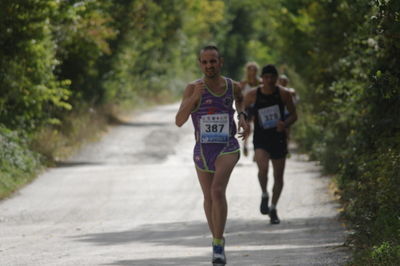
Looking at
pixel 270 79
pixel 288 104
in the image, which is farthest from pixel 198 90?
pixel 288 104

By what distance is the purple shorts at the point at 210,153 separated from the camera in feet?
29.7

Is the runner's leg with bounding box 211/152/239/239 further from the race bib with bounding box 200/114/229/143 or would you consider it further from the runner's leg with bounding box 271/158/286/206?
the runner's leg with bounding box 271/158/286/206

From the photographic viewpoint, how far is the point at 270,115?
1314 centimetres

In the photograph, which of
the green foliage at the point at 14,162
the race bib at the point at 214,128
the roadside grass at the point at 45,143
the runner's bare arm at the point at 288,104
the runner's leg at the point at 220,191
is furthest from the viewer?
the roadside grass at the point at 45,143

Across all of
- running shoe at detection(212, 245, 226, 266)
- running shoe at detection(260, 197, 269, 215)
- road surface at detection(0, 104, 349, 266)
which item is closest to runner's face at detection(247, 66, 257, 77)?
road surface at detection(0, 104, 349, 266)

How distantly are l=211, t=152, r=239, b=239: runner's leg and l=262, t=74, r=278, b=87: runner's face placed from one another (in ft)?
13.1

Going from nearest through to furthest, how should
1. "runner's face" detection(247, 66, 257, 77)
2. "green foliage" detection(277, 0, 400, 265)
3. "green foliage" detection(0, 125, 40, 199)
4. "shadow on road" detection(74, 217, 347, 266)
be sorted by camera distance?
"green foliage" detection(277, 0, 400, 265) < "shadow on road" detection(74, 217, 347, 266) < "green foliage" detection(0, 125, 40, 199) < "runner's face" detection(247, 66, 257, 77)

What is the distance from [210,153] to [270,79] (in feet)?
13.5

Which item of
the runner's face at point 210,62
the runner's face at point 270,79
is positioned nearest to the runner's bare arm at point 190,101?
the runner's face at point 210,62

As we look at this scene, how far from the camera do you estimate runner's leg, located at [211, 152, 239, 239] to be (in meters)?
8.78

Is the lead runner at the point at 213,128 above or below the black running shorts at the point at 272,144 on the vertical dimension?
above

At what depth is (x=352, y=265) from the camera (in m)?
8.70

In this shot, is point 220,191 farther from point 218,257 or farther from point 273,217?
point 273,217

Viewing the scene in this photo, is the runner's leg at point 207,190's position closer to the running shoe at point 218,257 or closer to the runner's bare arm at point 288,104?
the running shoe at point 218,257
